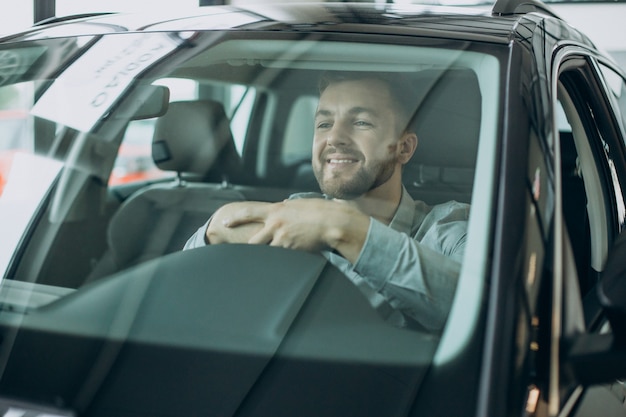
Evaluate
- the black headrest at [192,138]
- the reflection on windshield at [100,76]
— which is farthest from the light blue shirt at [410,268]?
the black headrest at [192,138]

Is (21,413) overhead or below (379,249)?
below

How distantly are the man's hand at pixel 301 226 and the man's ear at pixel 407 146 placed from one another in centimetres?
19

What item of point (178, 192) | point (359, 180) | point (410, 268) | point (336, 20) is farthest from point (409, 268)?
point (178, 192)

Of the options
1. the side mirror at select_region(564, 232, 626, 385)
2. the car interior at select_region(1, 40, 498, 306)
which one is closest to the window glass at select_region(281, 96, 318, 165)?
the car interior at select_region(1, 40, 498, 306)

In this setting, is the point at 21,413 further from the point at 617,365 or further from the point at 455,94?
the point at 455,94

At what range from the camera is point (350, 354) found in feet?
3.73

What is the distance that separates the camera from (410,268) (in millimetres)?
1274

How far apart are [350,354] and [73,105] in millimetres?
769

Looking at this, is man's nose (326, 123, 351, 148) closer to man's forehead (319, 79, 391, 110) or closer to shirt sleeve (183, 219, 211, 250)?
man's forehead (319, 79, 391, 110)

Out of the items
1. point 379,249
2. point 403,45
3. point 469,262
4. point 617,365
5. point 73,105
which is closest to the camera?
point 617,365

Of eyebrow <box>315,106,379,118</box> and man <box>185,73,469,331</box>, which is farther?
eyebrow <box>315,106,379,118</box>

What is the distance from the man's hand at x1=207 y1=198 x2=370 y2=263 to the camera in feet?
4.23

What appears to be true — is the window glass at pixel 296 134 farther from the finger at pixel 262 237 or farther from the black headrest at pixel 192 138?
the finger at pixel 262 237

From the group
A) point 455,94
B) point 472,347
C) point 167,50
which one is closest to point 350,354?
point 472,347
